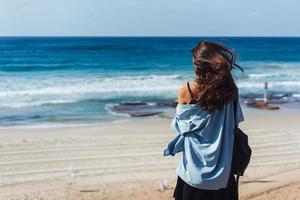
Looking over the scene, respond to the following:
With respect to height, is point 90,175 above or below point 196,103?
below

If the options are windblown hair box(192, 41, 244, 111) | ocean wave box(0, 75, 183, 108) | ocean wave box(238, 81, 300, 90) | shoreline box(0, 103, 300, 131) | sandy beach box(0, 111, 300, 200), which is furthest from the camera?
ocean wave box(238, 81, 300, 90)

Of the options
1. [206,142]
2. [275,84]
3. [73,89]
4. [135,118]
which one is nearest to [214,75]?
[206,142]

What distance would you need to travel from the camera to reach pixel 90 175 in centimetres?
814

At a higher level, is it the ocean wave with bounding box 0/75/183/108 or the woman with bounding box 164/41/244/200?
the woman with bounding box 164/41/244/200

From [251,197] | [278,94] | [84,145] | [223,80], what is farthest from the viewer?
[278,94]

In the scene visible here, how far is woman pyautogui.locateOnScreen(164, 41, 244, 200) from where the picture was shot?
286 cm

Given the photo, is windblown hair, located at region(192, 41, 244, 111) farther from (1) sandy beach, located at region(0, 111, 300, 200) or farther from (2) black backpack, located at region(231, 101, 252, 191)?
(1) sandy beach, located at region(0, 111, 300, 200)

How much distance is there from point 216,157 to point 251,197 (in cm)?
375

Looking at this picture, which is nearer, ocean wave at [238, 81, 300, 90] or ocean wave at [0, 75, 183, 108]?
ocean wave at [0, 75, 183, 108]

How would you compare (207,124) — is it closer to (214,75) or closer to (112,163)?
(214,75)

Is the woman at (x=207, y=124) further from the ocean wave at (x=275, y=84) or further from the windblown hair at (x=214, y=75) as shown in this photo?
the ocean wave at (x=275, y=84)

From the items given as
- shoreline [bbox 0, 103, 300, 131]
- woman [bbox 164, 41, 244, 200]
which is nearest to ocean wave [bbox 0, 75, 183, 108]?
shoreline [bbox 0, 103, 300, 131]

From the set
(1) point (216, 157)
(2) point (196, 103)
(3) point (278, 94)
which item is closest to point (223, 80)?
(2) point (196, 103)

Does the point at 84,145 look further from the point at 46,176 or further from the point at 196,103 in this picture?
the point at 196,103
